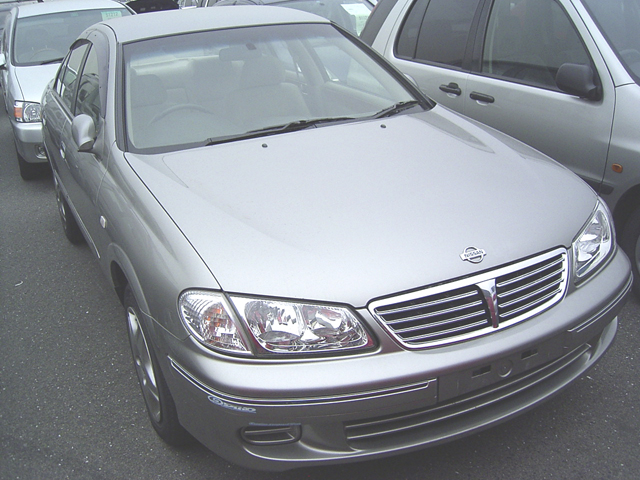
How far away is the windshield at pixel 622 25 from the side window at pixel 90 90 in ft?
8.42

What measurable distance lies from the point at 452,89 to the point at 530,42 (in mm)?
602

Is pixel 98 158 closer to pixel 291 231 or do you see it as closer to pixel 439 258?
pixel 291 231

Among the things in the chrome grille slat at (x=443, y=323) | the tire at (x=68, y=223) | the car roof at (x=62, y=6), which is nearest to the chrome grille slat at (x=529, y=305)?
the chrome grille slat at (x=443, y=323)

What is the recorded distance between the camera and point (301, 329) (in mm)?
2041

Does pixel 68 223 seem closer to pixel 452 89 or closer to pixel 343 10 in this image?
pixel 452 89

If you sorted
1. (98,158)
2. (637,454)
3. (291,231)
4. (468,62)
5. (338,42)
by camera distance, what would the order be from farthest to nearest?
(468,62)
(338,42)
(98,158)
(637,454)
(291,231)

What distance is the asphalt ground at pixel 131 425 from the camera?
245 centimetres

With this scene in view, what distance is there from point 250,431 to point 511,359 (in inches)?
34.0

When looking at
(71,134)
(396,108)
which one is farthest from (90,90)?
(396,108)

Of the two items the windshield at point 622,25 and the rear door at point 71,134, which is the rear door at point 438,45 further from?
the rear door at point 71,134

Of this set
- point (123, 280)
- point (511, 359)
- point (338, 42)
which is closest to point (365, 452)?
point (511, 359)

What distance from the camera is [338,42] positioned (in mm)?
3713

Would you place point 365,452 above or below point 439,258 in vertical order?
below

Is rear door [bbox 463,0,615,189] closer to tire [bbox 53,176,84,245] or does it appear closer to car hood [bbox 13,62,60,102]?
tire [bbox 53,176,84,245]
